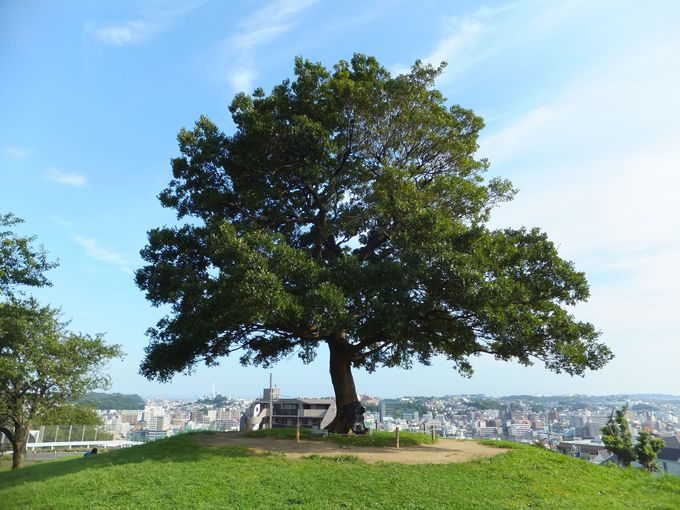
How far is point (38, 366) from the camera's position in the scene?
2423cm

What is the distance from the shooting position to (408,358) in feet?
64.0

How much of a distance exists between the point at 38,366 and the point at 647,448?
30265mm

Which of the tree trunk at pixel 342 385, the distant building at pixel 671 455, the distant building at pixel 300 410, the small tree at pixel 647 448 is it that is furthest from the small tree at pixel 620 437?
the distant building at pixel 300 410

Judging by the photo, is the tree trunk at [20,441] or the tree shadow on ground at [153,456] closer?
the tree shadow on ground at [153,456]

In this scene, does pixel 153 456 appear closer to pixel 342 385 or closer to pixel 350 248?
pixel 342 385

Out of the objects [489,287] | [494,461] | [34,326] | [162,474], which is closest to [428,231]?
[489,287]

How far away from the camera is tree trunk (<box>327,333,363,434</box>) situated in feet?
55.6

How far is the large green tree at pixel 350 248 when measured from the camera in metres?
13.5

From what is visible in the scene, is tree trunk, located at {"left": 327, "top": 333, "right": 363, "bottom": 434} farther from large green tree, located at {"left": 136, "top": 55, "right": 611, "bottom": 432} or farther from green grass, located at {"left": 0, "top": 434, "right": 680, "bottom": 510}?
green grass, located at {"left": 0, "top": 434, "right": 680, "bottom": 510}

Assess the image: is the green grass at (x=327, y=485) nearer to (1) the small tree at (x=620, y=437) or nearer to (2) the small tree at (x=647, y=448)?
(2) the small tree at (x=647, y=448)

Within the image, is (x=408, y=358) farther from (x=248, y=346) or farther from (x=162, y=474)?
(x=162, y=474)

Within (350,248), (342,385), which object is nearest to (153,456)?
(342,385)

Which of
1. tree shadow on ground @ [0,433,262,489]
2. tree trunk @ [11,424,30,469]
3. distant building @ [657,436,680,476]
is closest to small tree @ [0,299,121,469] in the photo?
tree trunk @ [11,424,30,469]

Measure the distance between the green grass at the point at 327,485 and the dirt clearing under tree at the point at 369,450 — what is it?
2.41ft
